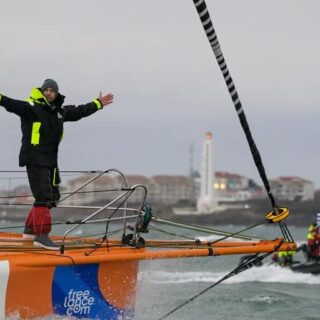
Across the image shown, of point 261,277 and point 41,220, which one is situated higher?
point 41,220

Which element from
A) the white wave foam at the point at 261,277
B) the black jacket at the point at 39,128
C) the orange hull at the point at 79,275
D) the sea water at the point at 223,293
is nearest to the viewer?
the orange hull at the point at 79,275

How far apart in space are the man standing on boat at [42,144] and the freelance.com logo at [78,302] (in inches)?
18.4

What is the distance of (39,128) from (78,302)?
1.65 metres

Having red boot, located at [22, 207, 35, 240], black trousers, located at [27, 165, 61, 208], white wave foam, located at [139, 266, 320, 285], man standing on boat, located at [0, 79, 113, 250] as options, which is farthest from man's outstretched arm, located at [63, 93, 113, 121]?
white wave foam, located at [139, 266, 320, 285]

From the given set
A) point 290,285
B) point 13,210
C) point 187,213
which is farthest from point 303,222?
point 13,210

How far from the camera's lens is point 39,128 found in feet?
23.4

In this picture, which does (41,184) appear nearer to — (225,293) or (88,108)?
(88,108)

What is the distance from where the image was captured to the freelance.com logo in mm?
7141

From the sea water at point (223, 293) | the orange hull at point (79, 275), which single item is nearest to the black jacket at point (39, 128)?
the orange hull at point (79, 275)

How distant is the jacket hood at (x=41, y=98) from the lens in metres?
7.17

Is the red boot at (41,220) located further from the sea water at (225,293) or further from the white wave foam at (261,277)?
the white wave foam at (261,277)

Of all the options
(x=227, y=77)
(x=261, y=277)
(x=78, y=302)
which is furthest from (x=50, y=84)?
(x=261, y=277)

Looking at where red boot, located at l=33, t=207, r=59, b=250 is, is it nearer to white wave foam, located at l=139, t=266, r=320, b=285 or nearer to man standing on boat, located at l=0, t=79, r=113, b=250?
man standing on boat, located at l=0, t=79, r=113, b=250

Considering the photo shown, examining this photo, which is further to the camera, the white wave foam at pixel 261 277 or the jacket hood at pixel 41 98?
the white wave foam at pixel 261 277
